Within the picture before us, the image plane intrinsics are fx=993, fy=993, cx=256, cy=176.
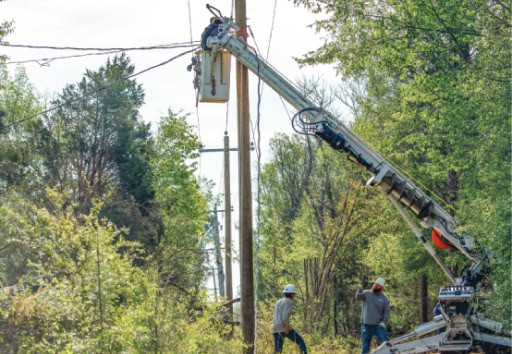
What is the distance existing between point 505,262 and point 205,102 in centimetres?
648

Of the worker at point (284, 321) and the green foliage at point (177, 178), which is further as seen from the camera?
the green foliage at point (177, 178)

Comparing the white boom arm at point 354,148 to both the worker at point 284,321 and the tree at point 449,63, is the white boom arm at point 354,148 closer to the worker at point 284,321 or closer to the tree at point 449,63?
the tree at point 449,63

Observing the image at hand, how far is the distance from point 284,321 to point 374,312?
1.79 meters

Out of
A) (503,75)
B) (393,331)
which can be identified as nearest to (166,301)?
(503,75)

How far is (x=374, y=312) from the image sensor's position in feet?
64.5

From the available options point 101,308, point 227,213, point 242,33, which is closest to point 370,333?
point 101,308

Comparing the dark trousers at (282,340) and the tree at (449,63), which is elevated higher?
the tree at (449,63)

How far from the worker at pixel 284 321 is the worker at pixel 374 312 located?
4.25ft

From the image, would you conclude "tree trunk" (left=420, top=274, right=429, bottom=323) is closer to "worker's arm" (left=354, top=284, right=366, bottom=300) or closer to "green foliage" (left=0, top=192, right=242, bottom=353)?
"worker's arm" (left=354, top=284, right=366, bottom=300)

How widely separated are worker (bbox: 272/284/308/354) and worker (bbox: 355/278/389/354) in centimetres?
129

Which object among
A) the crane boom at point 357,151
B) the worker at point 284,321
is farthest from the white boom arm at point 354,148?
the worker at point 284,321

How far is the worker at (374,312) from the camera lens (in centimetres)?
1967

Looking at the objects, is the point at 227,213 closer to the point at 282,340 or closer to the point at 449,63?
the point at 449,63

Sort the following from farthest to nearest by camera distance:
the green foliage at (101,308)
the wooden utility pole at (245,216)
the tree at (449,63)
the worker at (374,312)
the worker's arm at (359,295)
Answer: the tree at (449,63)
the worker at (374,312)
the worker's arm at (359,295)
the wooden utility pole at (245,216)
the green foliage at (101,308)
